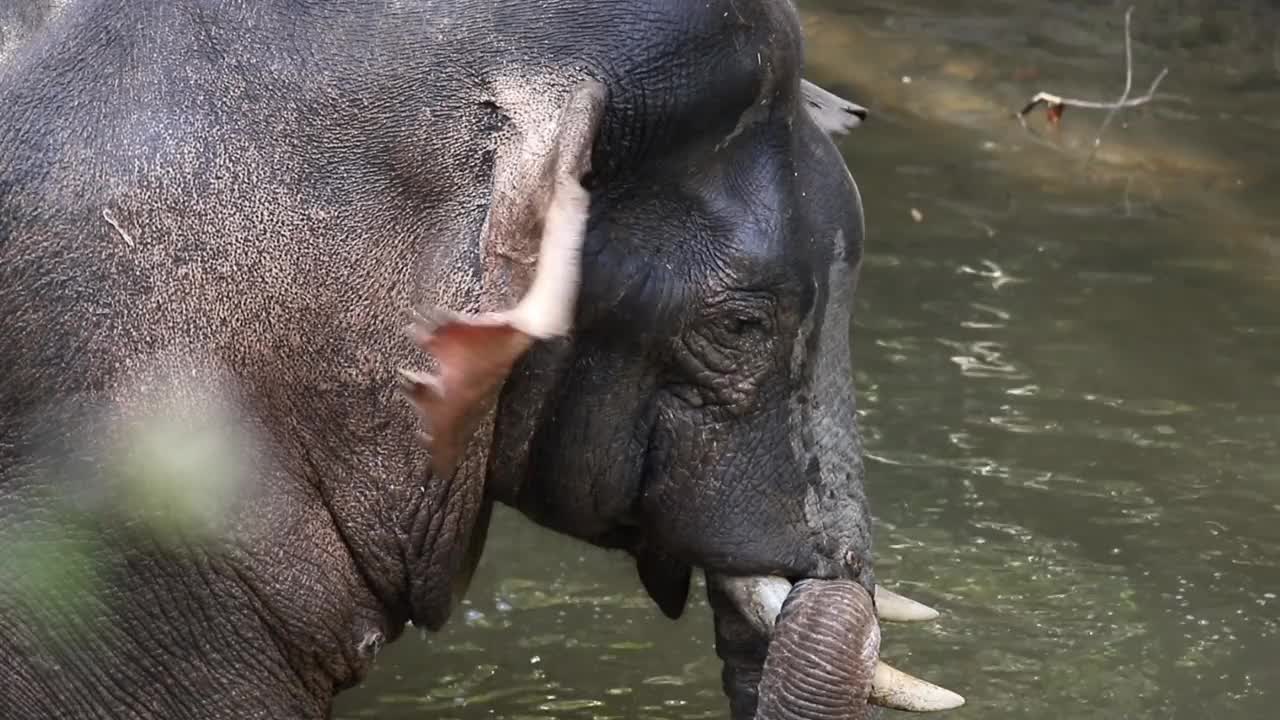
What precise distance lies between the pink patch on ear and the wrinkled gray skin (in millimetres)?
238

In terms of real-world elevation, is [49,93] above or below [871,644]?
above

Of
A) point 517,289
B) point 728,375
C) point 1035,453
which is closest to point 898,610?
point 728,375

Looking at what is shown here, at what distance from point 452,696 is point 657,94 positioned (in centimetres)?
289

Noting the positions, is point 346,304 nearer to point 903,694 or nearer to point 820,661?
point 820,661

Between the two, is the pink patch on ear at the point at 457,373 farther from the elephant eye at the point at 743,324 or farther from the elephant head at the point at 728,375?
the elephant eye at the point at 743,324

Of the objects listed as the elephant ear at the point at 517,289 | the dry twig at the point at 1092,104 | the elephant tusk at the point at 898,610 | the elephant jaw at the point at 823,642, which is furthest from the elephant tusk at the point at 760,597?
the dry twig at the point at 1092,104

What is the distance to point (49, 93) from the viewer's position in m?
4.17

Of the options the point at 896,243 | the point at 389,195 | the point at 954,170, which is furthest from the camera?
the point at 954,170

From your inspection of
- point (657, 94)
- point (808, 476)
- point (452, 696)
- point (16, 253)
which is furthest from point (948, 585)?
point (16, 253)

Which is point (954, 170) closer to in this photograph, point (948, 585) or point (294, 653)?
point (948, 585)

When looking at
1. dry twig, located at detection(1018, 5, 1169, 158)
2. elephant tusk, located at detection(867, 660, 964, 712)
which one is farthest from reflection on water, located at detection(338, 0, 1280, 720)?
elephant tusk, located at detection(867, 660, 964, 712)

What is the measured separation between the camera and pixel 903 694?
14.9 feet

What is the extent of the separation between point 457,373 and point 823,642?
0.99 m

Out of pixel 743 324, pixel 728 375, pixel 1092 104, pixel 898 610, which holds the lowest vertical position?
pixel 1092 104
